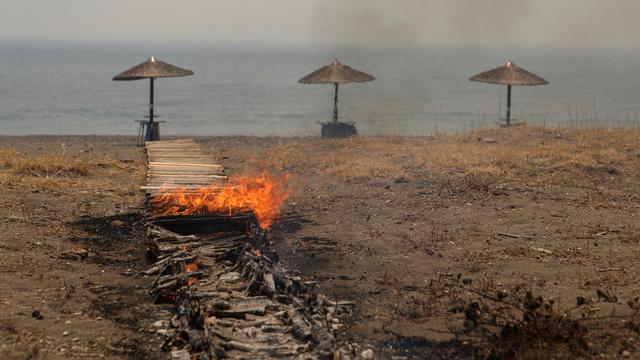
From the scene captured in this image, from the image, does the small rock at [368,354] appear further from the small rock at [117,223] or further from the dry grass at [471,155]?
the dry grass at [471,155]

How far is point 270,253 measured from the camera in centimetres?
1228

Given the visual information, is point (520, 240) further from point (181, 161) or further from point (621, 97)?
point (621, 97)

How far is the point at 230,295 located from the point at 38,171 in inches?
442

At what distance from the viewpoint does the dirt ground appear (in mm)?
9375

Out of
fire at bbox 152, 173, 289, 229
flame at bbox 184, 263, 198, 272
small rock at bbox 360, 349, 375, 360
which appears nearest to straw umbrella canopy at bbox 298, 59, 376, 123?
fire at bbox 152, 173, 289, 229

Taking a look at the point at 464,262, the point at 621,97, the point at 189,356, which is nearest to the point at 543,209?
the point at 464,262

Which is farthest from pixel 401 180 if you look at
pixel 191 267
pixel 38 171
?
pixel 38 171

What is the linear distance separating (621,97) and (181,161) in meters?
70.7

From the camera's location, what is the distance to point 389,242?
13727 mm

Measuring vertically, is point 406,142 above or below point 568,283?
above

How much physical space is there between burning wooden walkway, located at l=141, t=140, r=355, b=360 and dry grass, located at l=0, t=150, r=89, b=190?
168 inches

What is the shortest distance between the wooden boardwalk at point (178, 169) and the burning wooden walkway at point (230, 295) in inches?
8.7

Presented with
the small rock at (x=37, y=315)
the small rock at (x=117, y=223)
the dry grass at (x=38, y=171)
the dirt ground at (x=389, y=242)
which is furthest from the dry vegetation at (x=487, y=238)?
the dry grass at (x=38, y=171)

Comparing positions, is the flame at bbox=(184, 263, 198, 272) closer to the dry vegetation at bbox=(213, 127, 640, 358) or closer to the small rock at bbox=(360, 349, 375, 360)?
the dry vegetation at bbox=(213, 127, 640, 358)
